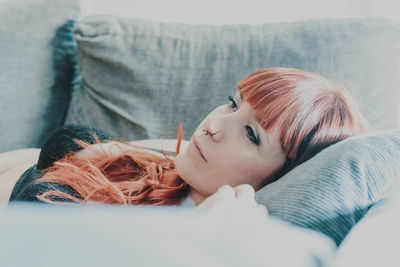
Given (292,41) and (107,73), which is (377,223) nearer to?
(292,41)

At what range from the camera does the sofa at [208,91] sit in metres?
0.47

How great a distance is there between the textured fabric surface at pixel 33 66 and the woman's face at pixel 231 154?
29.6 inches

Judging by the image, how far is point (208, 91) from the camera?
127 centimetres

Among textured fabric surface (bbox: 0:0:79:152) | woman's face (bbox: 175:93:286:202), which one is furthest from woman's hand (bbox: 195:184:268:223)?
textured fabric surface (bbox: 0:0:79:152)

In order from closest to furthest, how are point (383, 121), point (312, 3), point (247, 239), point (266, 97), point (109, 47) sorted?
point (247, 239) < point (266, 97) < point (383, 121) < point (109, 47) < point (312, 3)

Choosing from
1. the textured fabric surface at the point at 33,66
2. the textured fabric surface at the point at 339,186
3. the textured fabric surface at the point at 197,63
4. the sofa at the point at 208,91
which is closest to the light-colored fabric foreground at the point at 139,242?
the sofa at the point at 208,91

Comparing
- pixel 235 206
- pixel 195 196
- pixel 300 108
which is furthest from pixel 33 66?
pixel 235 206

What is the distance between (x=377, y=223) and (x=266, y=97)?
38 centimetres

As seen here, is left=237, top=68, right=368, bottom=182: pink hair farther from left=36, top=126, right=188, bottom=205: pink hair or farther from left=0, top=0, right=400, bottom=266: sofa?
left=36, top=126, right=188, bottom=205: pink hair

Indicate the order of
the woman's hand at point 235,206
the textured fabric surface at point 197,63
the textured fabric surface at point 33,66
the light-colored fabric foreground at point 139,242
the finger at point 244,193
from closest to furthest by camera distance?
the light-colored fabric foreground at point 139,242 < the woman's hand at point 235,206 < the finger at point 244,193 < the textured fabric surface at point 197,63 < the textured fabric surface at point 33,66

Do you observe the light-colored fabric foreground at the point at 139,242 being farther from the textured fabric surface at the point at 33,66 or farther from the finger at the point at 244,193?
the textured fabric surface at the point at 33,66

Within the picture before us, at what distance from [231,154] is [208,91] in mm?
467

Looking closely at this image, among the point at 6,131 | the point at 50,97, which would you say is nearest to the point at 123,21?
the point at 50,97

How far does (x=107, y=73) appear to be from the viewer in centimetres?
137
